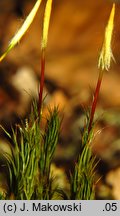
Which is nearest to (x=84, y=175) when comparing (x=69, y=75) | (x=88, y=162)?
(x=88, y=162)

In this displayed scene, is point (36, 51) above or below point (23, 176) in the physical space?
above

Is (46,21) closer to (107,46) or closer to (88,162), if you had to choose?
(107,46)

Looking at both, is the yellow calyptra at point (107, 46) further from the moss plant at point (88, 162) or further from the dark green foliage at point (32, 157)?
the dark green foliage at point (32, 157)

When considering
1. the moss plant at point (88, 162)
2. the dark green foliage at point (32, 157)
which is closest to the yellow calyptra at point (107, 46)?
the moss plant at point (88, 162)

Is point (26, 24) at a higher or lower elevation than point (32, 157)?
higher

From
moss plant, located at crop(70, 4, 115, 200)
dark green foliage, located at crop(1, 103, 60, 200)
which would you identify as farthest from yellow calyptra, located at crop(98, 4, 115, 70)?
dark green foliage, located at crop(1, 103, 60, 200)

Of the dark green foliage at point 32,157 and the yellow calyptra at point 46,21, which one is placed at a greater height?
the yellow calyptra at point 46,21

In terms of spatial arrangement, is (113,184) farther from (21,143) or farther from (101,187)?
(21,143)

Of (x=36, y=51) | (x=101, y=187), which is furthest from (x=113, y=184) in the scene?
(x=36, y=51)
